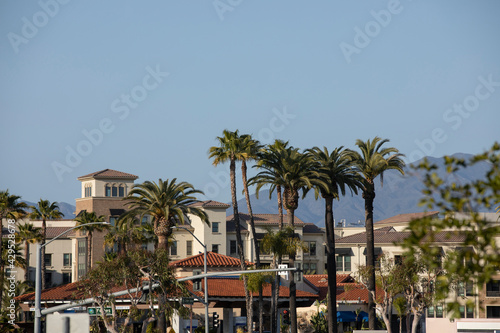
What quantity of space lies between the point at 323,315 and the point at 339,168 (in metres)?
17.7

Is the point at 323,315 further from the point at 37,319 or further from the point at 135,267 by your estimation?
the point at 37,319

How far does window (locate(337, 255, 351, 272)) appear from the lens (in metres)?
110

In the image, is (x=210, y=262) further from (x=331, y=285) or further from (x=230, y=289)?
(x=331, y=285)

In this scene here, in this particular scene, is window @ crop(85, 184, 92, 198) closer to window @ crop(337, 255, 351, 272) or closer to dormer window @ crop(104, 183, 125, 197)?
dormer window @ crop(104, 183, 125, 197)

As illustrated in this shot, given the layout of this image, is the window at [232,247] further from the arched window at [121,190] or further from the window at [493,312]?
the window at [493,312]

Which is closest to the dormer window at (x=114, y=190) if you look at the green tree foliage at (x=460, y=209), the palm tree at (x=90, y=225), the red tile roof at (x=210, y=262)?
the palm tree at (x=90, y=225)

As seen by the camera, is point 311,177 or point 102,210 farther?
point 102,210

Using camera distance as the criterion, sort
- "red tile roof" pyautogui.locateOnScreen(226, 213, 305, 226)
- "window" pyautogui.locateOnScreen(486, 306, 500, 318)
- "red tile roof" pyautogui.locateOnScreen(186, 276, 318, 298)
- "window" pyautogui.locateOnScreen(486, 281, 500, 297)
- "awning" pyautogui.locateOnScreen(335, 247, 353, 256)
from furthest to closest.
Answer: "red tile roof" pyautogui.locateOnScreen(226, 213, 305, 226)
"awning" pyautogui.locateOnScreen(335, 247, 353, 256)
"window" pyautogui.locateOnScreen(486, 281, 500, 297)
"window" pyautogui.locateOnScreen(486, 306, 500, 318)
"red tile roof" pyautogui.locateOnScreen(186, 276, 318, 298)

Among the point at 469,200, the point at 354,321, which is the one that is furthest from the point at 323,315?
the point at 469,200

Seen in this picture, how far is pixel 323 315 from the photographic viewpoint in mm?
75625

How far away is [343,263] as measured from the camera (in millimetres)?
110750

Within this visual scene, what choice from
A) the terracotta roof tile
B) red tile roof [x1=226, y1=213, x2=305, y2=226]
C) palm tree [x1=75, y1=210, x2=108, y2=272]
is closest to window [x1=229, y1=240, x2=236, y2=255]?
red tile roof [x1=226, y1=213, x2=305, y2=226]

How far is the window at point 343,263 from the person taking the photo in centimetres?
11019

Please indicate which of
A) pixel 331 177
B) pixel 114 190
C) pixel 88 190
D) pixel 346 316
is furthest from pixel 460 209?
pixel 88 190
